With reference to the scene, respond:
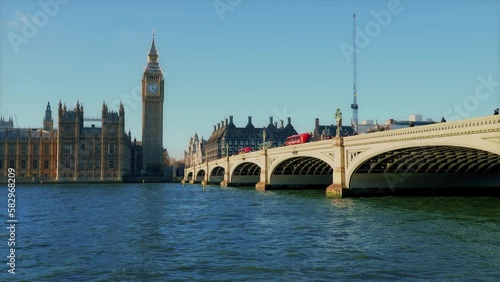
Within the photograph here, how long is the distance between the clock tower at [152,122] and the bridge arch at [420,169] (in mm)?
132583

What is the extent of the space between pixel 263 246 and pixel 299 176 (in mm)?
60624

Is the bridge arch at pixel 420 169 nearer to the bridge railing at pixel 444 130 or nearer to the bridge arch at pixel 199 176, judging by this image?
the bridge railing at pixel 444 130

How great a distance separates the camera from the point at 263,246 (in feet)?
78.7

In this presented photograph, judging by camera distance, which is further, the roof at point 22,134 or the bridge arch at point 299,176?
the roof at point 22,134

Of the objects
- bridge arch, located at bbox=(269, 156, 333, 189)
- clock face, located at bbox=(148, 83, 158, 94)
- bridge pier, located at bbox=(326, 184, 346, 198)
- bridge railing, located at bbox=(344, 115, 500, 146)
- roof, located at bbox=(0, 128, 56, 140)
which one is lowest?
bridge pier, located at bbox=(326, 184, 346, 198)

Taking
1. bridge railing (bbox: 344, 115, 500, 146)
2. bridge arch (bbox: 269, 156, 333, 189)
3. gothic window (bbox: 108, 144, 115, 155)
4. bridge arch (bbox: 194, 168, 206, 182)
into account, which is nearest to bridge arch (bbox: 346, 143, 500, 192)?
bridge railing (bbox: 344, 115, 500, 146)

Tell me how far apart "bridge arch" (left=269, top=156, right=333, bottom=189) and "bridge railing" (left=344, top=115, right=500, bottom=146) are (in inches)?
1206

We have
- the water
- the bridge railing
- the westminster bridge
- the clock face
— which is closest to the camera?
the water

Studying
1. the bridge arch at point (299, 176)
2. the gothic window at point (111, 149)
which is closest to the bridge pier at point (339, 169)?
the bridge arch at point (299, 176)

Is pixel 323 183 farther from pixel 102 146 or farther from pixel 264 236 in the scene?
pixel 102 146

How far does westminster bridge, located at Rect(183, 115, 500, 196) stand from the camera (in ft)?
122

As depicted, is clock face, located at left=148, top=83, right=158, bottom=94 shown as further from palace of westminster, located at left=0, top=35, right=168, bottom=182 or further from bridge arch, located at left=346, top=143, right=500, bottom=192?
bridge arch, located at left=346, top=143, right=500, bottom=192

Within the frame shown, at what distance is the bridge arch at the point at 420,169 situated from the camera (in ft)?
161

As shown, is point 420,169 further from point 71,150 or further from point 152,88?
point 152,88
